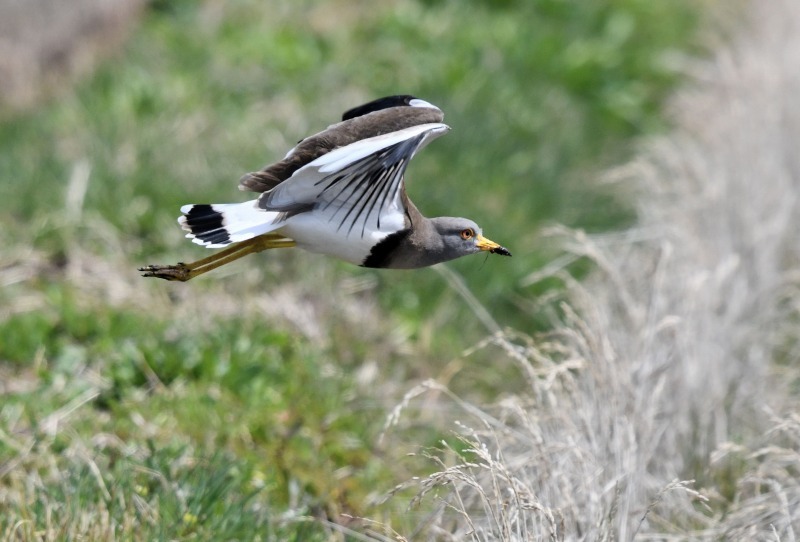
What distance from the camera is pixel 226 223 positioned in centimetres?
240

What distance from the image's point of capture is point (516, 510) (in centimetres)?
286

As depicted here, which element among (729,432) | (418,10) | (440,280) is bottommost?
(729,432)

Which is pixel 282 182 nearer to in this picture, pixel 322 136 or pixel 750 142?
pixel 322 136

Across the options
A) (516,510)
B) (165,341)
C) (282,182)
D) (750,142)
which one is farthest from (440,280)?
(282,182)

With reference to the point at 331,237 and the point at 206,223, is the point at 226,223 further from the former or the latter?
the point at 331,237

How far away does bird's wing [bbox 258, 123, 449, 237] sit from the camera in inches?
89.5

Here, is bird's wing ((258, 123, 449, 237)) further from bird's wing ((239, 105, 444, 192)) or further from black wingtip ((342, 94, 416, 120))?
black wingtip ((342, 94, 416, 120))

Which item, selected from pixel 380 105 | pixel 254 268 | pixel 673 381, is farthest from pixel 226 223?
pixel 254 268

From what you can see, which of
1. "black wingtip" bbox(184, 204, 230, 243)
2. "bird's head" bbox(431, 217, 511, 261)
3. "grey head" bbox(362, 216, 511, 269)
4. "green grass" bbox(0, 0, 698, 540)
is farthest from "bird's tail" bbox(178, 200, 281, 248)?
"green grass" bbox(0, 0, 698, 540)

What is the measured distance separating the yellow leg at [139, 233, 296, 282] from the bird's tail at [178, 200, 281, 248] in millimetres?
105

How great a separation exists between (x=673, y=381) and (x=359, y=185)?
228 centimetres

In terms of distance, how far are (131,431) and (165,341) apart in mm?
608

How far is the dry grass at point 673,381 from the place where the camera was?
3.22 metres

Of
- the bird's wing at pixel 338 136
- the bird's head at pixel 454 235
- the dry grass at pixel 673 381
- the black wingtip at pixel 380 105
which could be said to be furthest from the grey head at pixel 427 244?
the dry grass at pixel 673 381
